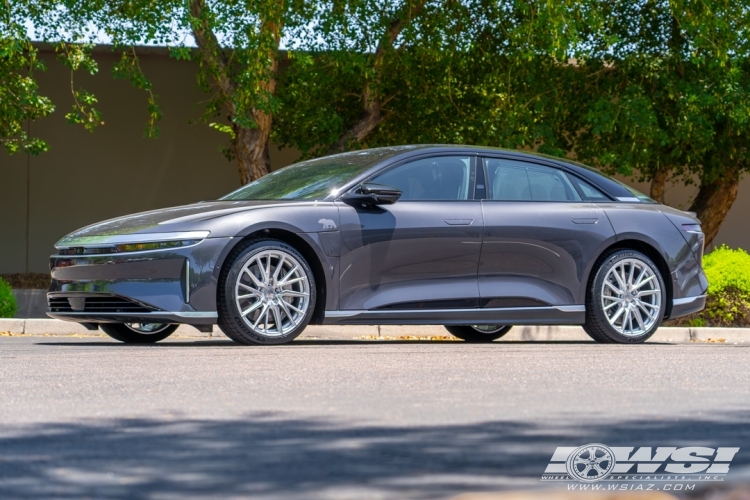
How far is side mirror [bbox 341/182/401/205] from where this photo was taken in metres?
8.78

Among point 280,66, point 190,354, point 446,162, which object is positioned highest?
point 280,66

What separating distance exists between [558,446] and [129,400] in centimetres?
217

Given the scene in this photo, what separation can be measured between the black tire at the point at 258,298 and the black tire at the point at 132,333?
1357 millimetres

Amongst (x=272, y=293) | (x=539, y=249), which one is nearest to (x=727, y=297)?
(x=539, y=249)

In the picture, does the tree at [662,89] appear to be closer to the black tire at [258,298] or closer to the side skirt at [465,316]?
the side skirt at [465,316]

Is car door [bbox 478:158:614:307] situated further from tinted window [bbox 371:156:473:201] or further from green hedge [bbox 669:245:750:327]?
green hedge [bbox 669:245:750:327]

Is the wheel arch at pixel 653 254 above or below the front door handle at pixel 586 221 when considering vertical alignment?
below

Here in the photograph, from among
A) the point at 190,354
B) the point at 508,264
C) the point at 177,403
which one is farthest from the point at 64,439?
the point at 508,264

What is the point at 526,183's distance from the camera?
9781 millimetres

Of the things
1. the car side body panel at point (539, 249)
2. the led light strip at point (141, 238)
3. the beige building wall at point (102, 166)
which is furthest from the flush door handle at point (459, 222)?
the beige building wall at point (102, 166)

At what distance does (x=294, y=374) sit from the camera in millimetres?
6488

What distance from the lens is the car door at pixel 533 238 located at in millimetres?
9273

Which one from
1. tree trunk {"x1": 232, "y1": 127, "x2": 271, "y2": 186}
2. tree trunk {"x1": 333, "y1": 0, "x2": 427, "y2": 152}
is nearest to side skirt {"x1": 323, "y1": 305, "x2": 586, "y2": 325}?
tree trunk {"x1": 333, "y1": 0, "x2": 427, "y2": 152}

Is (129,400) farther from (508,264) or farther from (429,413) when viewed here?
(508,264)
